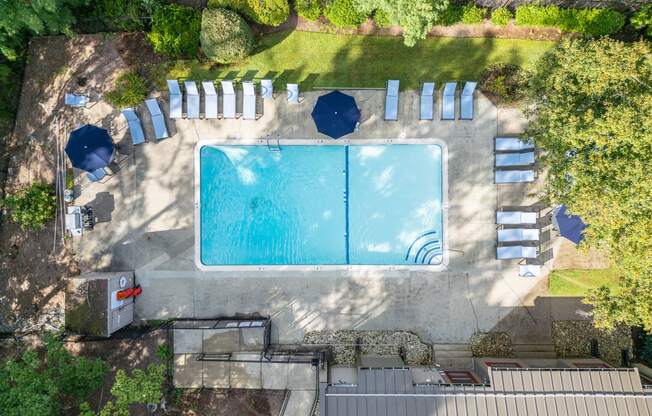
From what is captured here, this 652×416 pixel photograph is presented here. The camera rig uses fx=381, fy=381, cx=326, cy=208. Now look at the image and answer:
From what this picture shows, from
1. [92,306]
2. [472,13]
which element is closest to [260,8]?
[472,13]

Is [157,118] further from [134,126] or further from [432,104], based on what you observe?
[432,104]

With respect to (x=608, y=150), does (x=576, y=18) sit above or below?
above

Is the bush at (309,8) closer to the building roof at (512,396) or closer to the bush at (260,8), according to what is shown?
the bush at (260,8)

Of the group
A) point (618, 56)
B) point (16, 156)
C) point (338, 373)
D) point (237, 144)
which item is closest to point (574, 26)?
point (618, 56)

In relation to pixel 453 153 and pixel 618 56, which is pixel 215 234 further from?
pixel 618 56

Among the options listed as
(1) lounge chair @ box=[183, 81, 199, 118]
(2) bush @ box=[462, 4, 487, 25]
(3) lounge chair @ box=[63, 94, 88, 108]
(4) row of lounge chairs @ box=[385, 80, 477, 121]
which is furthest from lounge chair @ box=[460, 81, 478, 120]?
(3) lounge chair @ box=[63, 94, 88, 108]

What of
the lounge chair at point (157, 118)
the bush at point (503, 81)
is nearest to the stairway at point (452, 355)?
the bush at point (503, 81)

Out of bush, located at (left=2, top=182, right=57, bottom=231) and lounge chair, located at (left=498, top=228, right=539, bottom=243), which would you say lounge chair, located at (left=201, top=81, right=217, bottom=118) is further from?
→ lounge chair, located at (left=498, top=228, right=539, bottom=243)
